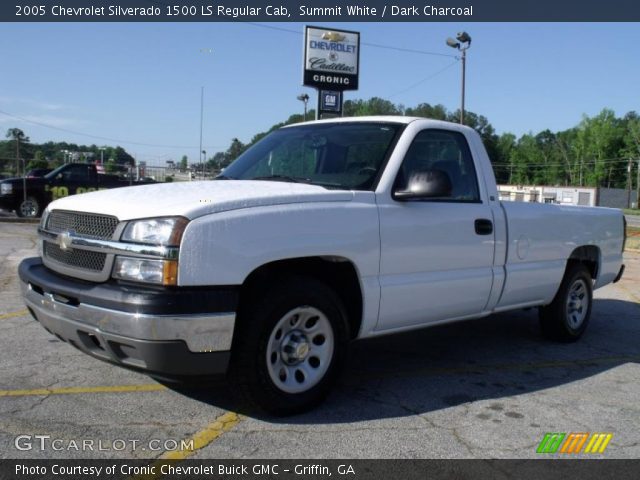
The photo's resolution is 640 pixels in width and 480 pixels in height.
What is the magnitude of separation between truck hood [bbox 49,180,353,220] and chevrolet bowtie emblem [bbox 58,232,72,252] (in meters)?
0.18

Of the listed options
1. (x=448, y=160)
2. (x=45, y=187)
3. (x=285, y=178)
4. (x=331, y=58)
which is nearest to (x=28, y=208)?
(x=45, y=187)

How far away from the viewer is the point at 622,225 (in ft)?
23.0

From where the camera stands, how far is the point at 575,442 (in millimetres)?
3768

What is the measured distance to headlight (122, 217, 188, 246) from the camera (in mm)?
3352

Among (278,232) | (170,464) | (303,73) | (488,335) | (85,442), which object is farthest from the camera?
(303,73)

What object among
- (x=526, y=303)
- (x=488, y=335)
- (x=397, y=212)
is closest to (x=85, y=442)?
(x=397, y=212)

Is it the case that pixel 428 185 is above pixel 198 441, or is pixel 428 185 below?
above

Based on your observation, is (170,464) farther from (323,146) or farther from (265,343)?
(323,146)

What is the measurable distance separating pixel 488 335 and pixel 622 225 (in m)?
2.06

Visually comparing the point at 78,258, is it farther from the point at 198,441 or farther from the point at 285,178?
the point at 285,178

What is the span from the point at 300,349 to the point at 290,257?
0.62 meters

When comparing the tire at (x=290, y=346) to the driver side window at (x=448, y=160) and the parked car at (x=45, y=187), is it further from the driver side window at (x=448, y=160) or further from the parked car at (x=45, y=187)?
the parked car at (x=45, y=187)

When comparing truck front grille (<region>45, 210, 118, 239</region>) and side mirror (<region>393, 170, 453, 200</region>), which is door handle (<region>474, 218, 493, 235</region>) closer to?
side mirror (<region>393, 170, 453, 200</region>)

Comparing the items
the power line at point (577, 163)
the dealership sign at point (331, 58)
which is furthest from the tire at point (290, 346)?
the power line at point (577, 163)
